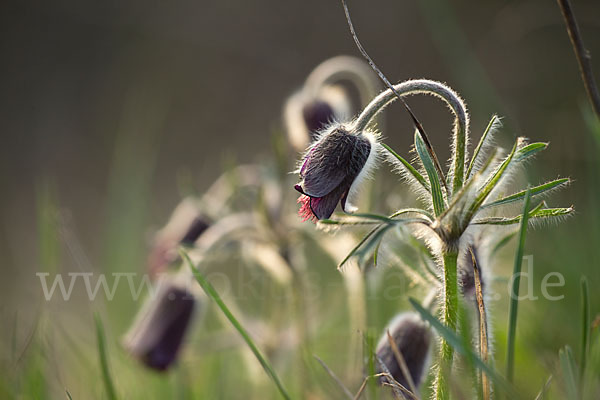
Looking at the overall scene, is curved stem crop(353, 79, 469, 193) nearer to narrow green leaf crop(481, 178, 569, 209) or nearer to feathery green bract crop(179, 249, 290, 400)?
narrow green leaf crop(481, 178, 569, 209)

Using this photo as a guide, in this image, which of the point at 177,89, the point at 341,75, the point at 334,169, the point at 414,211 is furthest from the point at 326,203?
the point at 177,89

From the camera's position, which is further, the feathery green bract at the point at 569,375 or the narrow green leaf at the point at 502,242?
the narrow green leaf at the point at 502,242

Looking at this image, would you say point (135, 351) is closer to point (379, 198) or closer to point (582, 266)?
point (379, 198)

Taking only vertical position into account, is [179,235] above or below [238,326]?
above

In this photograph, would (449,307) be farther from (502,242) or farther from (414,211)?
(502,242)

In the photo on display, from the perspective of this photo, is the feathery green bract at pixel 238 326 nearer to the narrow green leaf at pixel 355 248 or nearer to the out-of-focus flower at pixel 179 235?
the narrow green leaf at pixel 355 248

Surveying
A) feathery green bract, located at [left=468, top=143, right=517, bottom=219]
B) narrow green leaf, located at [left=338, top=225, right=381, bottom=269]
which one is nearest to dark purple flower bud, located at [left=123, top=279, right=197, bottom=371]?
narrow green leaf, located at [left=338, top=225, right=381, bottom=269]

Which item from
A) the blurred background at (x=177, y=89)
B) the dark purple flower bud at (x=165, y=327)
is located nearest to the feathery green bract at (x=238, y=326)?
the dark purple flower bud at (x=165, y=327)
